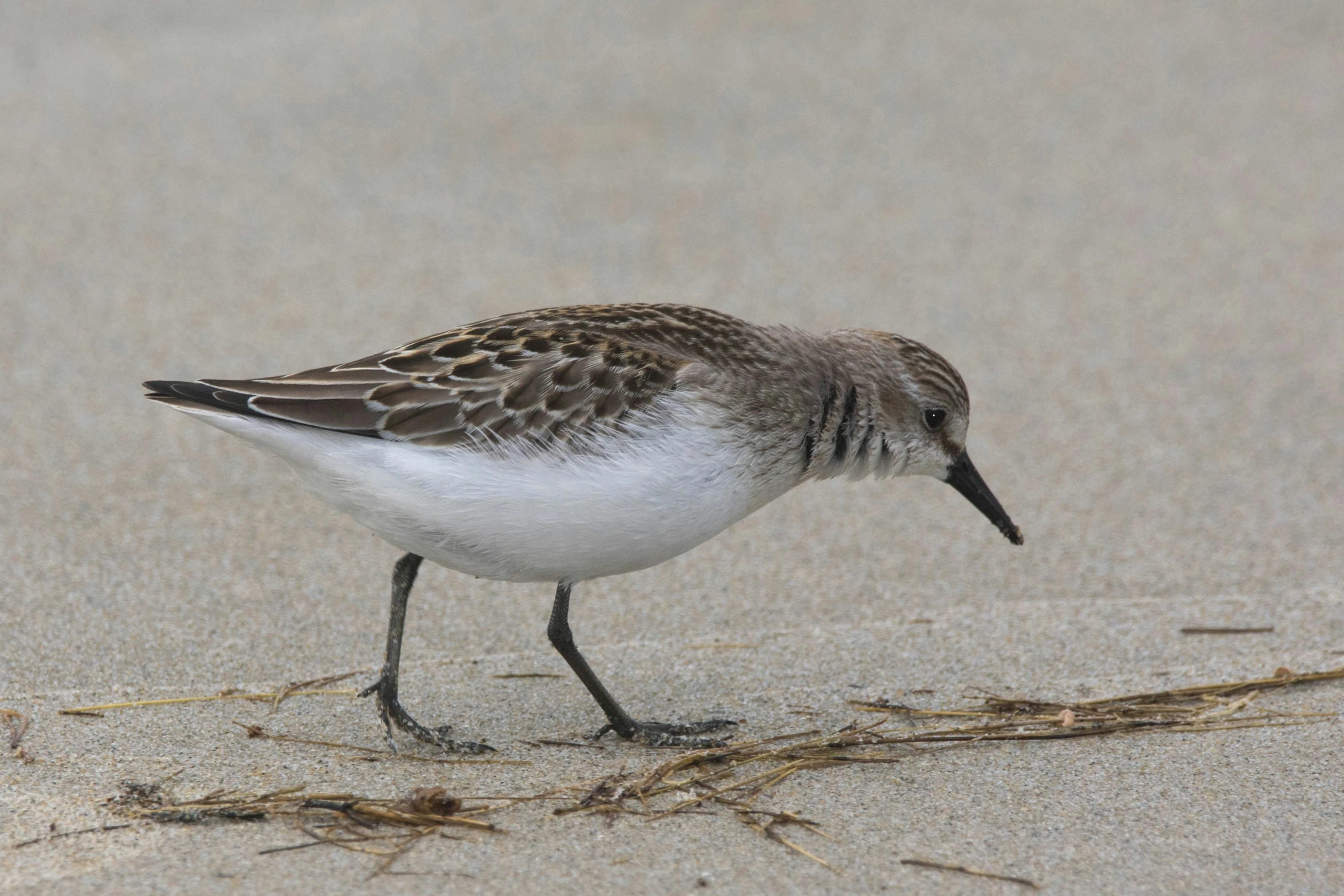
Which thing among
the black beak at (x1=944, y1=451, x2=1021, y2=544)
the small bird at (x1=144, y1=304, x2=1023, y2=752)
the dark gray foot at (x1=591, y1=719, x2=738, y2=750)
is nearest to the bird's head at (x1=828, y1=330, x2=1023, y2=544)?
the black beak at (x1=944, y1=451, x2=1021, y2=544)

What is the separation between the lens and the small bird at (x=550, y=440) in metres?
3.92

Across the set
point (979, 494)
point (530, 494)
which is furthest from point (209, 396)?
point (979, 494)

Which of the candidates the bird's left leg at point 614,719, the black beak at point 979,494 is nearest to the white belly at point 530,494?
the bird's left leg at point 614,719

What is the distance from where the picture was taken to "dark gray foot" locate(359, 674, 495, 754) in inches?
160

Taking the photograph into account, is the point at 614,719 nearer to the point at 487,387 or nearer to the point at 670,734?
the point at 670,734

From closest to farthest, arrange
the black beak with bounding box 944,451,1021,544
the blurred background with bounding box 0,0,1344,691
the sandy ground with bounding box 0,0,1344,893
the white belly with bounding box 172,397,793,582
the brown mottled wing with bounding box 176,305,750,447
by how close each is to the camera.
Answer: the sandy ground with bounding box 0,0,1344,893, the white belly with bounding box 172,397,793,582, the brown mottled wing with bounding box 176,305,750,447, the black beak with bounding box 944,451,1021,544, the blurred background with bounding box 0,0,1344,691

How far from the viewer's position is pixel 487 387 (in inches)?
161

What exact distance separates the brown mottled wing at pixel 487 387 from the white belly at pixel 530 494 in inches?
2.2

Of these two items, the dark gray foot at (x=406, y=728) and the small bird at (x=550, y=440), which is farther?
the dark gray foot at (x=406, y=728)

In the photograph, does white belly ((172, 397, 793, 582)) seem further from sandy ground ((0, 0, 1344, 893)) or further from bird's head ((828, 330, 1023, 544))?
bird's head ((828, 330, 1023, 544))

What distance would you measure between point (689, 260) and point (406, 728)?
415 centimetres

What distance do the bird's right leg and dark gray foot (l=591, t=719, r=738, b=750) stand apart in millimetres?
434

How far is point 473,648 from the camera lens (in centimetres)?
494

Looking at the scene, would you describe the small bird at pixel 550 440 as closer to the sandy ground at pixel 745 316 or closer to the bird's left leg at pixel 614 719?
the bird's left leg at pixel 614 719
